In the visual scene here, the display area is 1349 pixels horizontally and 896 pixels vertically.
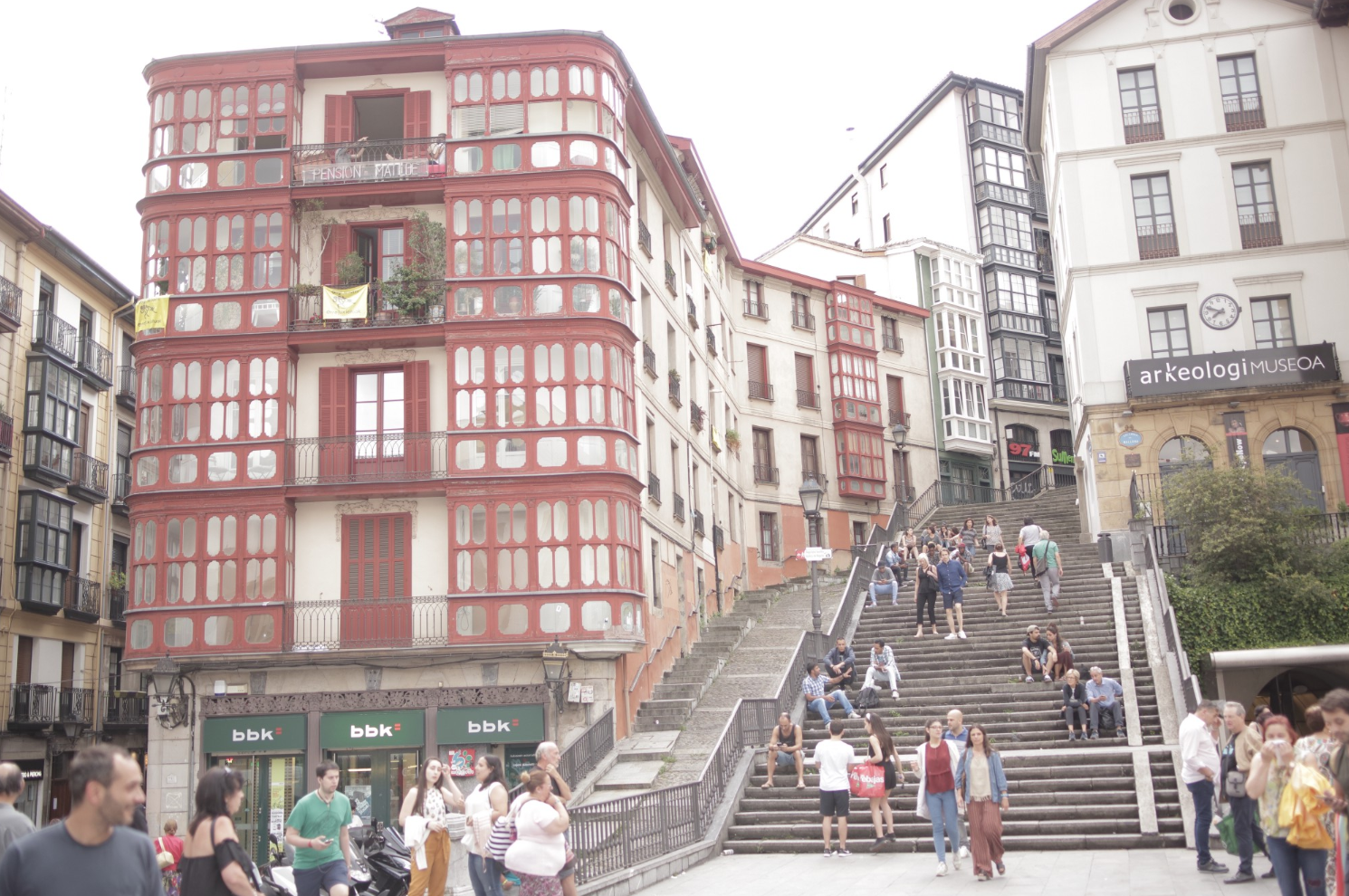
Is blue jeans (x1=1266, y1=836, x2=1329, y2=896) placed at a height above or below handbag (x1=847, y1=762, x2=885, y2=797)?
below

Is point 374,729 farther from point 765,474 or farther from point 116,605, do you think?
point 765,474

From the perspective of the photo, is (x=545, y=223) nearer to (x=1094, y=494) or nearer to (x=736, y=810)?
(x=736, y=810)

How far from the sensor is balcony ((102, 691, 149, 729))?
32.8 m

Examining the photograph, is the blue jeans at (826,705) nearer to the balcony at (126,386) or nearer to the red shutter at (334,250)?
the red shutter at (334,250)

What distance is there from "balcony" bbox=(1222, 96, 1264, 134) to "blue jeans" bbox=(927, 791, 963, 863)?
79.4ft

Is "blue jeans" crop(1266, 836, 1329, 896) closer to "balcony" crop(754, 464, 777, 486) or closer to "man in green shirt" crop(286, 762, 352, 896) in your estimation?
"man in green shirt" crop(286, 762, 352, 896)

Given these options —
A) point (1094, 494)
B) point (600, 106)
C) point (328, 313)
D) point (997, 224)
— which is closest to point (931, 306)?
point (997, 224)

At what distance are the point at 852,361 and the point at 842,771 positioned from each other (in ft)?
103

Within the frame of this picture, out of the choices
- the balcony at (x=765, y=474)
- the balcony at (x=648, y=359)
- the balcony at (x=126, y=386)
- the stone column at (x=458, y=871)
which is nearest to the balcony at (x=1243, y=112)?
the balcony at (x=648, y=359)

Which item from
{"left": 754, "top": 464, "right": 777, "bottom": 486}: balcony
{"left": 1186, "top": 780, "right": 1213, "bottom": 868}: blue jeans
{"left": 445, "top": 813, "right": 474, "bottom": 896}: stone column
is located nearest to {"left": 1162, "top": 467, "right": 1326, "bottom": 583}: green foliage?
{"left": 1186, "top": 780, "right": 1213, "bottom": 868}: blue jeans

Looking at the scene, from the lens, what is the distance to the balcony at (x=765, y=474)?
42.7 m

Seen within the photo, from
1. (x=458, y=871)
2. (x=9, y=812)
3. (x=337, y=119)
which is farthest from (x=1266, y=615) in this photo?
(x=9, y=812)

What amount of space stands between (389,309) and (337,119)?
4173 millimetres

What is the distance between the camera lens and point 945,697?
2245 centimetres
